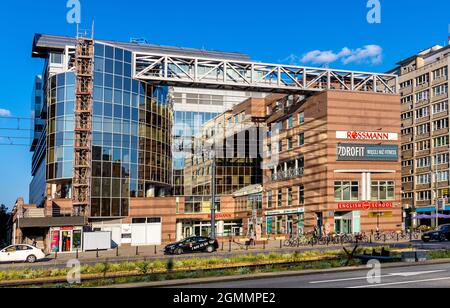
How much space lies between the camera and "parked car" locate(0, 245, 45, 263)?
41.2 metres

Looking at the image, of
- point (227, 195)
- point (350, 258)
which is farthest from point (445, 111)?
point (350, 258)

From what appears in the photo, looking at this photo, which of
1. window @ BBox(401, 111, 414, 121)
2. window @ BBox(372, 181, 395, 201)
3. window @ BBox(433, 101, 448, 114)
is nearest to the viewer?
window @ BBox(372, 181, 395, 201)

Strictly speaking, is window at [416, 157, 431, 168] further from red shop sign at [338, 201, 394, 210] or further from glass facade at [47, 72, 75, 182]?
glass facade at [47, 72, 75, 182]

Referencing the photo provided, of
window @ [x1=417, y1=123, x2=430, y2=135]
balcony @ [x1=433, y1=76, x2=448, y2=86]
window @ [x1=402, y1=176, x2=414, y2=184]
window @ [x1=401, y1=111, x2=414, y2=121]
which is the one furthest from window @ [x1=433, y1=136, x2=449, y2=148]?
window @ [x1=402, y1=176, x2=414, y2=184]

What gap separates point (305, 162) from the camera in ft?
220

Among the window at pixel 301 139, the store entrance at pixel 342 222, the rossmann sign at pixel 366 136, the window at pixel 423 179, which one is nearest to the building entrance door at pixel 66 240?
the store entrance at pixel 342 222

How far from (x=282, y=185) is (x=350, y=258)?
48845mm

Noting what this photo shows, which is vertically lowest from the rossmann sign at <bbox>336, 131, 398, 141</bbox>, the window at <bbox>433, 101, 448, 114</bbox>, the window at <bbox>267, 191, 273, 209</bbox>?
the window at <bbox>267, 191, 273, 209</bbox>

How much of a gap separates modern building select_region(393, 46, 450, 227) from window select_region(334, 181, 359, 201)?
26261 millimetres

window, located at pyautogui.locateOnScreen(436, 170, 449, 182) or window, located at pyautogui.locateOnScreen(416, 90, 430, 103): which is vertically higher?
window, located at pyautogui.locateOnScreen(416, 90, 430, 103)

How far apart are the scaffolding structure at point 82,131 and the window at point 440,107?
58.8 meters

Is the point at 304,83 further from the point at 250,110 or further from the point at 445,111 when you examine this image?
the point at 445,111

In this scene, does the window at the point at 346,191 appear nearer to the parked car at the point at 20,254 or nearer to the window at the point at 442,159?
the window at the point at 442,159
